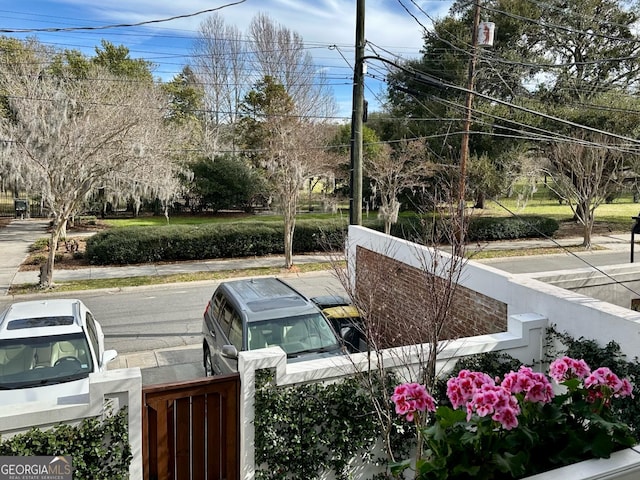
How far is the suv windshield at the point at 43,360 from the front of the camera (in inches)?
252

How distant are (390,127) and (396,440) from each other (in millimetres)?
26435

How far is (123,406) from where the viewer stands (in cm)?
458

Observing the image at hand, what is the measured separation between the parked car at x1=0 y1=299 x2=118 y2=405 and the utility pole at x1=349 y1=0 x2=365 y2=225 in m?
6.15

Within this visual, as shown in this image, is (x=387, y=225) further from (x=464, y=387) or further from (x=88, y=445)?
(x=464, y=387)

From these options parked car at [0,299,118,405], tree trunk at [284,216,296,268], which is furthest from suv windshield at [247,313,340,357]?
tree trunk at [284,216,296,268]

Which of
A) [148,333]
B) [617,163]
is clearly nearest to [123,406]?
[148,333]

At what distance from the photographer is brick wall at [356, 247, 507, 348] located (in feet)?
19.3

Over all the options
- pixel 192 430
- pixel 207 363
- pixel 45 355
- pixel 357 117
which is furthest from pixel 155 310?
pixel 192 430

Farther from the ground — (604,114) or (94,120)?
(604,114)

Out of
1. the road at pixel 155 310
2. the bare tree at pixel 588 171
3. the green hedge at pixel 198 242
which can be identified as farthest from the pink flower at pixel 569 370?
the bare tree at pixel 588 171

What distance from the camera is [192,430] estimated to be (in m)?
5.05

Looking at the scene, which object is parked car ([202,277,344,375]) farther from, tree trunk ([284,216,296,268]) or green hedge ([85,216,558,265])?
tree trunk ([284,216,296,268])

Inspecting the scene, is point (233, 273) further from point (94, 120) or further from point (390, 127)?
point (390, 127)

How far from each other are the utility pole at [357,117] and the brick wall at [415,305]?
1.16 m
